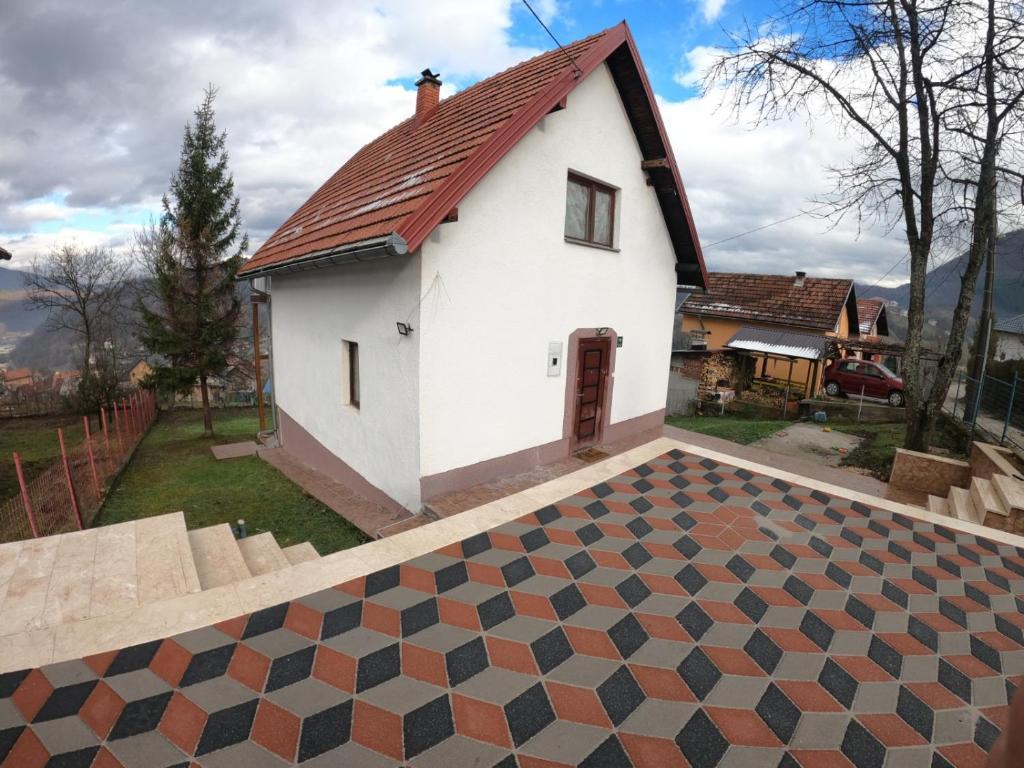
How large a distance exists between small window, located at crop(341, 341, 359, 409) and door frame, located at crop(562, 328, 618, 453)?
328 centimetres

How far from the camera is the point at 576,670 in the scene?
111 inches

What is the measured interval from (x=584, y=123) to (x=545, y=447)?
4724 mm

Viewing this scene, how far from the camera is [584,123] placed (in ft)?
21.5

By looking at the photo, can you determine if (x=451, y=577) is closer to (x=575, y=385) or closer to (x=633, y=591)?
(x=633, y=591)

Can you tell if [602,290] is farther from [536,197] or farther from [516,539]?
[516,539]

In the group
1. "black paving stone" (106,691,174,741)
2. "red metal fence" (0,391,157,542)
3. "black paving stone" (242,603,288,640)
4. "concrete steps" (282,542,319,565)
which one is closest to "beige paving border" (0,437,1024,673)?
"black paving stone" (242,603,288,640)

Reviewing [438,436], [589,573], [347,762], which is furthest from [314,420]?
[347,762]

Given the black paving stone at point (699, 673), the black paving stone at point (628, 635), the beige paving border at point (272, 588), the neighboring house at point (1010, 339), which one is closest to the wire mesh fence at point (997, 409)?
the beige paving border at point (272, 588)

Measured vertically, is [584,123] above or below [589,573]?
above

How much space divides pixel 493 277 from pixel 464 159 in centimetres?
137

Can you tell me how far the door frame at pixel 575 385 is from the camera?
23.6 feet

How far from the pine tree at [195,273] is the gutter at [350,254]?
31.2 ft

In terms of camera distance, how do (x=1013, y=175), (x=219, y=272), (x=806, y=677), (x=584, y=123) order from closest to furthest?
(x=806, y=677), (x=584, y=123), (x=1013, y=175), (x=219, y=272)

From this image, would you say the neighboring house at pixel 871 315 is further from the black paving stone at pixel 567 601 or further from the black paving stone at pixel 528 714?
the black paving stone at pixel 528 714
